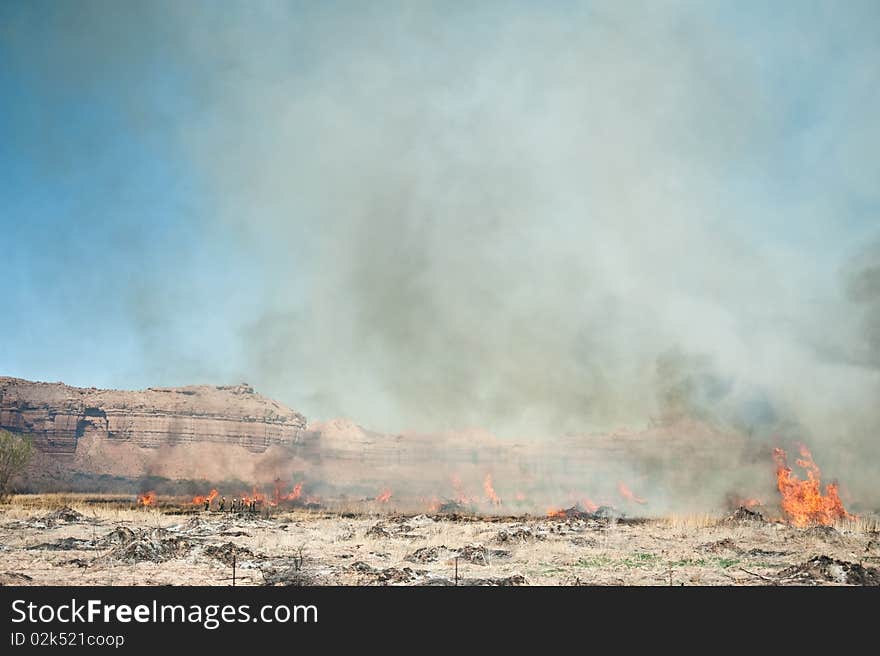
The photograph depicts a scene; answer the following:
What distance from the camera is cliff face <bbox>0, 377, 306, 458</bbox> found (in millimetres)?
139750

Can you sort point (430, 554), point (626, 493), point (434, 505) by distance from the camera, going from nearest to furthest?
point (430, 554), point (434, 505), point (626, 493)

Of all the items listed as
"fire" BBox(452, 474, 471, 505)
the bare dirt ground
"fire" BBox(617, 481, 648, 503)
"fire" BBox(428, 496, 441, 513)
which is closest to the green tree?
the bare dirt ground

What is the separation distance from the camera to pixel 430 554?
102 ft

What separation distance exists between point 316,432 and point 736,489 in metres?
98.6

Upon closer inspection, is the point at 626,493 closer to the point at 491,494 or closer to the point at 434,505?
the point at 491,494

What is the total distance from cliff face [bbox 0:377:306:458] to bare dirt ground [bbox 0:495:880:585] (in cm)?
10317

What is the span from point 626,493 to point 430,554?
70.4 metres

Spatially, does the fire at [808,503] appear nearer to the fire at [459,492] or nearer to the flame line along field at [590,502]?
the flame line along field at [590,502]

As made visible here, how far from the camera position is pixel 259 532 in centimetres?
4197

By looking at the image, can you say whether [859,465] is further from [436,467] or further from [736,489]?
[436,467]

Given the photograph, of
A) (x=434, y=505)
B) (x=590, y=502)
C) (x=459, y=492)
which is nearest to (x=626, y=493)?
(x=590, y=502)

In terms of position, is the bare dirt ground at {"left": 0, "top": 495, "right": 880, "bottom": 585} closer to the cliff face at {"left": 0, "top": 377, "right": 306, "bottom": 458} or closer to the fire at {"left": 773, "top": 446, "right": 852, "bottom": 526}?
the fire at {"left": 773, "top": 446, "right": 852, "bottom": 526}
